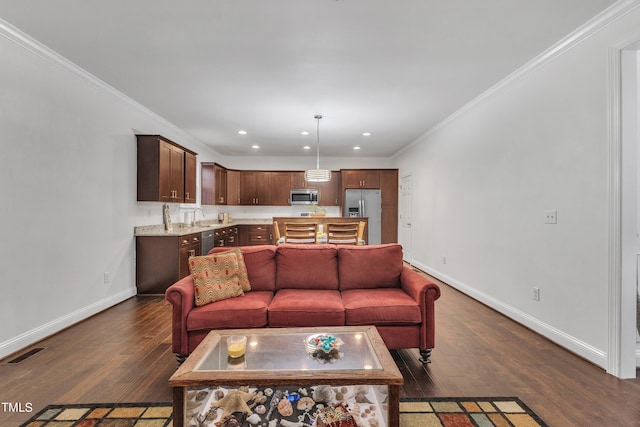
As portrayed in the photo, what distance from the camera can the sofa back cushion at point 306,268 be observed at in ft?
9.80

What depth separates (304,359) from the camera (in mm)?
1687

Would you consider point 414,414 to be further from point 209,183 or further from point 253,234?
point 253,234

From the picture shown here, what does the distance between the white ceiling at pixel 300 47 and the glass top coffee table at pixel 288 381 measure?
2310 millimetres

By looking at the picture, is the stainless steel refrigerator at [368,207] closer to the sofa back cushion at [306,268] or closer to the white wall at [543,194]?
the white wall at [543,194]

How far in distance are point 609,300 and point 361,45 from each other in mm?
2829

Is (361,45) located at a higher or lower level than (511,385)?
higher

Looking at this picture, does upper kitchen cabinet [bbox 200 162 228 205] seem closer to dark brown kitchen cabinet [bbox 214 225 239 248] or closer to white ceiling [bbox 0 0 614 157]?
dark brown kitchen cabinet [bbox 214 225 239 248]

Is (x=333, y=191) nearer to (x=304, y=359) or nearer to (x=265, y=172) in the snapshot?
(x=265, y=172)

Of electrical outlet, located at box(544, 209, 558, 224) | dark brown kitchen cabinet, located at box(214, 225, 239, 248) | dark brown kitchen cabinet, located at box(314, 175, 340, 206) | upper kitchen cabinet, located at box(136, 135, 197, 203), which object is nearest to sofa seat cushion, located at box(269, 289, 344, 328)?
electrical outlet, located at box(544, 209, 558, 224)

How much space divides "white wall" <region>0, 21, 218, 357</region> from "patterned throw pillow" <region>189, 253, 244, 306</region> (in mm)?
1531

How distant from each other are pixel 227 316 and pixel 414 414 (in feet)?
4.66

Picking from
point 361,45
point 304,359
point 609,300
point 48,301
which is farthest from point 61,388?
point 609,300

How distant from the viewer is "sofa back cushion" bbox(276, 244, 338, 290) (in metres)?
2.99

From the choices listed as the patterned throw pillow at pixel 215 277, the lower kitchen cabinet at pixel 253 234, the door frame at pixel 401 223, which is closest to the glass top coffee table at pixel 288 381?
the patterned throw pillow at pixel 215 277
